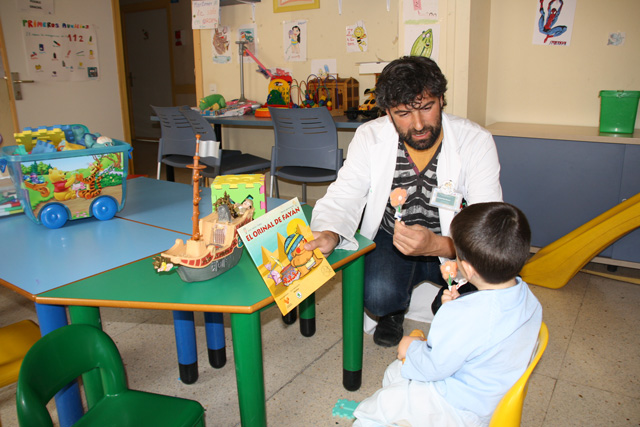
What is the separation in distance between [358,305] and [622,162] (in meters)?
1.79

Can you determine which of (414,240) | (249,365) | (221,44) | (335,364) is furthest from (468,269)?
(221,44)

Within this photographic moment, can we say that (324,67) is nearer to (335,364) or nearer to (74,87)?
(74,87)

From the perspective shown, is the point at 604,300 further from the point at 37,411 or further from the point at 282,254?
the point at 37,411

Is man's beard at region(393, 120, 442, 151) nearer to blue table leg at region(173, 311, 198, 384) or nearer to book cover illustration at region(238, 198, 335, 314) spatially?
book cover illustration at region(238, 198, 335, 314)

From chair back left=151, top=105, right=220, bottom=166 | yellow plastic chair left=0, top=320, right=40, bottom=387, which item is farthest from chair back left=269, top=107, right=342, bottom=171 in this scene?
yellow plastic chair left=0, top=320, right=40, bottom=387

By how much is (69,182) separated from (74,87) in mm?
3477

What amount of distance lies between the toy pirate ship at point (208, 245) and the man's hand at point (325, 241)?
0.67 feet

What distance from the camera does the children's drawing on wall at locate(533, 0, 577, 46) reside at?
3016 millimetres

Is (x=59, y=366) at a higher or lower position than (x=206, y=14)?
lower

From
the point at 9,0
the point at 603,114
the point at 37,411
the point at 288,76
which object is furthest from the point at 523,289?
the point at 9,0

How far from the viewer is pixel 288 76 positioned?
422cm

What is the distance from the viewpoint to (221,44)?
180 inches

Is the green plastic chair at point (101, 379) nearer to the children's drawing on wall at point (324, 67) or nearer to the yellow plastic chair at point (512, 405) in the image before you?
the yellow plastic chair at point (512, 405)

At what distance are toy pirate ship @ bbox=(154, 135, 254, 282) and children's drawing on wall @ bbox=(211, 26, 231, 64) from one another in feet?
11.6
